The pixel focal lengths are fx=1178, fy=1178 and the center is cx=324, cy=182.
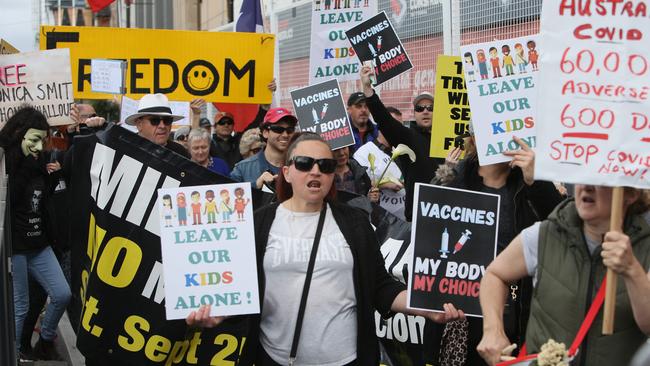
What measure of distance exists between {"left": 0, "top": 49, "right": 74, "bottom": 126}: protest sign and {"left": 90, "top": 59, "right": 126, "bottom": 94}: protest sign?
3.28 ft

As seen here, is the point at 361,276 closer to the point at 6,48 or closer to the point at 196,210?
the point at 196,210

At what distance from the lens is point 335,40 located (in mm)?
10906

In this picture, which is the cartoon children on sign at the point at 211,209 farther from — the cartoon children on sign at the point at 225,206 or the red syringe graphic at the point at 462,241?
the red syringe graphic at the point at 462,241

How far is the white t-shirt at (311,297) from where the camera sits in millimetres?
4910

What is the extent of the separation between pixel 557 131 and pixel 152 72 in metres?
8.00

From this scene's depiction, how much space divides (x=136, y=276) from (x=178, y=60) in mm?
5794

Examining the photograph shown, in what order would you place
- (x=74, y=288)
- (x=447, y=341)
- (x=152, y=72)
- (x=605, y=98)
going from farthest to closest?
(x=152, y=72)
(x=74, y=288)
(x=447, y=341)
(x=605, y=98)

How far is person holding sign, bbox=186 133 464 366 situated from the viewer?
16.1ft

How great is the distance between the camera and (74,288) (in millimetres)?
6598

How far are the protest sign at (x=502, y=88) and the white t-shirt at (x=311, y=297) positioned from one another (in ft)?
4.79

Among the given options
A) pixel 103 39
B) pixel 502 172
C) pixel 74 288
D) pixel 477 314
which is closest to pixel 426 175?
pixel 502 172

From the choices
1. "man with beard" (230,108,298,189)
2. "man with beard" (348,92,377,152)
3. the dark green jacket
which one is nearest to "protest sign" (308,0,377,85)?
"man with beard" (348,92,377,152)

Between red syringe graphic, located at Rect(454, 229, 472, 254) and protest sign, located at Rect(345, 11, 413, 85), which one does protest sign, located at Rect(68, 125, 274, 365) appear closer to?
red syringe graphic, located at Rect(454, 229, 472, 254)

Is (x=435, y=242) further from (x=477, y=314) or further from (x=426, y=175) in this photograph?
(x=426, y=175)
